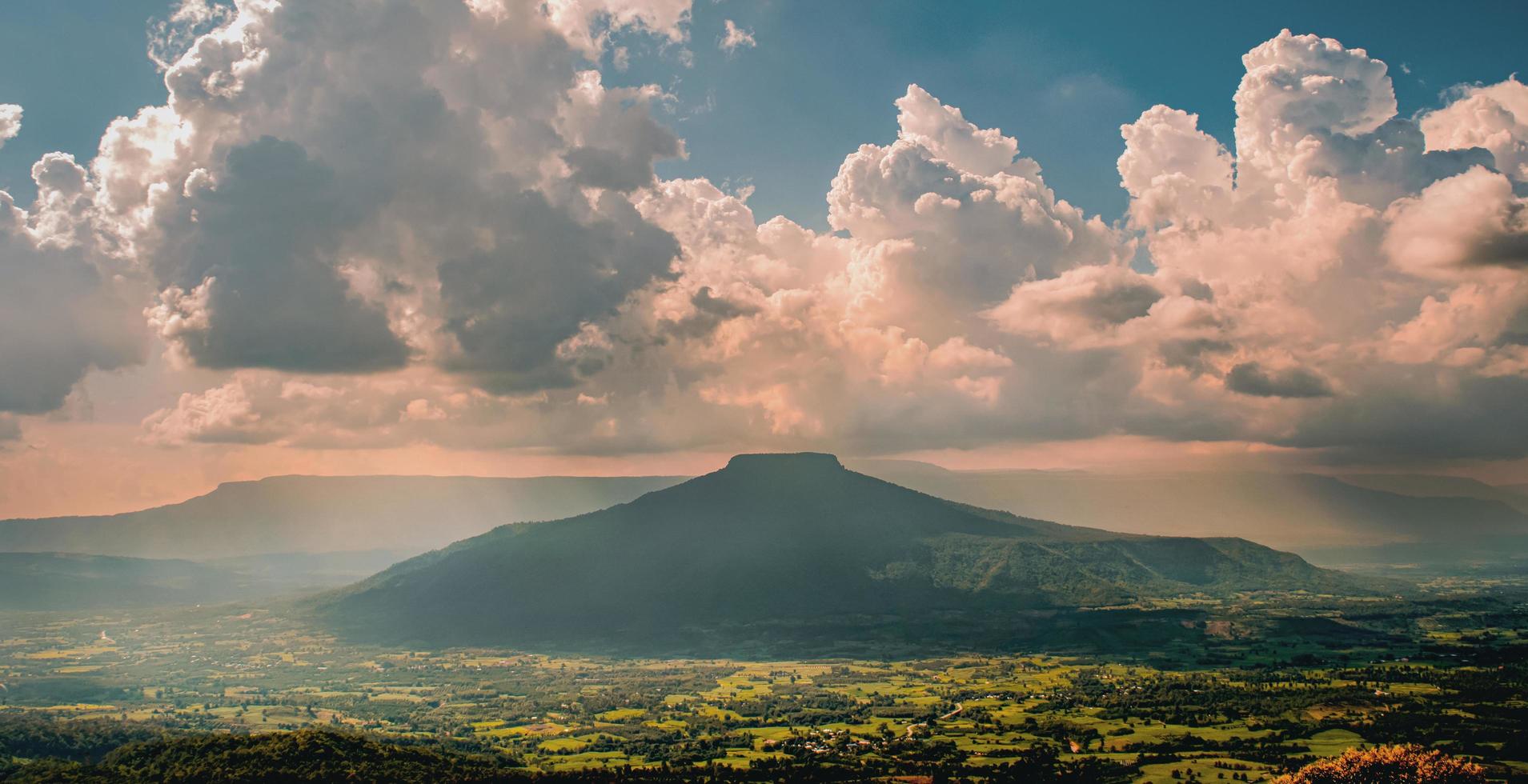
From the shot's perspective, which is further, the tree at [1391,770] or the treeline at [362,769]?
the treeline at [362,769]

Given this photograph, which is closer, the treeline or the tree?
the tree

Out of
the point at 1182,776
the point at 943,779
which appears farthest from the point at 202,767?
the point at 1182,776

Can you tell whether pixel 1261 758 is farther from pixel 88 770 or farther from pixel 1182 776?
pixel 88 770

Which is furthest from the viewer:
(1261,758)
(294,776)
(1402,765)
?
(1261,758)

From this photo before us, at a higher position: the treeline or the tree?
the tree

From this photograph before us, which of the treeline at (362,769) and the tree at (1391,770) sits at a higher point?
the tree at (1391,770)

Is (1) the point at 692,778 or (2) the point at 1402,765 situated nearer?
(2) the point at 1402,765

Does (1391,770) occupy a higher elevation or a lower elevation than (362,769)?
higher

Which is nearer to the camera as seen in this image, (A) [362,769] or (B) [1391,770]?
(B) [1391,770]
